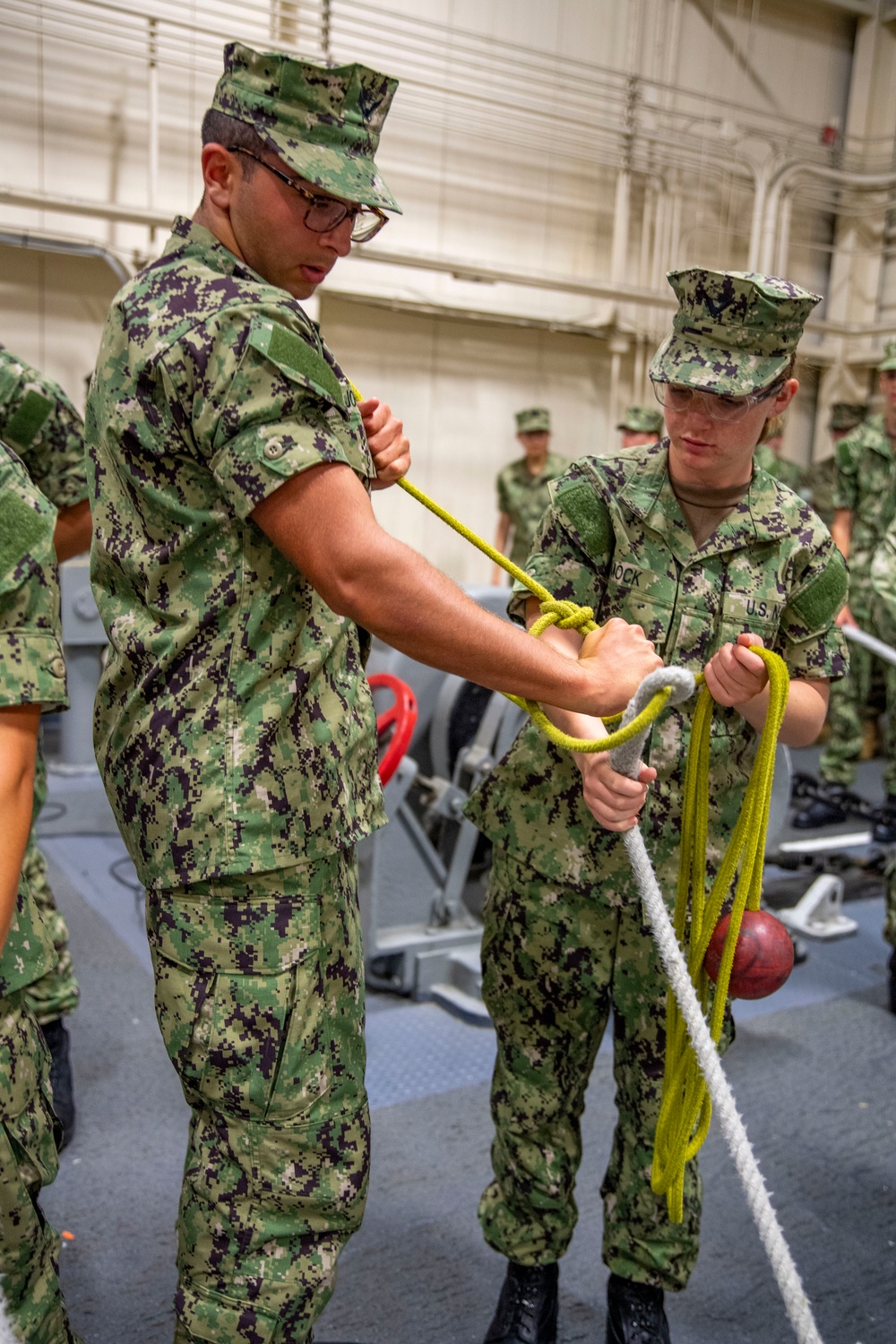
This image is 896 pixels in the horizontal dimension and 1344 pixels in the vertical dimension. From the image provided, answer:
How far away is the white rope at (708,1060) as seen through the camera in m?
1.38

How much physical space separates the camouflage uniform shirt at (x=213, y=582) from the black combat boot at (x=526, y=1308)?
99cm

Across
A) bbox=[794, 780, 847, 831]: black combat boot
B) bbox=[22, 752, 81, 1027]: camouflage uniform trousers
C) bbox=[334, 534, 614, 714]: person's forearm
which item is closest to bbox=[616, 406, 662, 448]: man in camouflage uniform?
bbox=[794, 780, 847, 831]: black combat boot

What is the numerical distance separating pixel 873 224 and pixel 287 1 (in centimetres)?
443

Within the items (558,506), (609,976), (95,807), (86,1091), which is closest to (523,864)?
(609,976)

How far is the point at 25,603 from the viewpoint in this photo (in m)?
1.27

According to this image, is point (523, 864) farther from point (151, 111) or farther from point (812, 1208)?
point (151, 111)

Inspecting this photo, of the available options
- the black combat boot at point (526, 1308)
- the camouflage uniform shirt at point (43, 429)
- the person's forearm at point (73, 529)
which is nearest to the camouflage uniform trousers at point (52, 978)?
the person's forearm at point (73, 529)

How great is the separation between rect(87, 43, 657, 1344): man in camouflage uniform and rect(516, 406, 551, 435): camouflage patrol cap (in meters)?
5.70

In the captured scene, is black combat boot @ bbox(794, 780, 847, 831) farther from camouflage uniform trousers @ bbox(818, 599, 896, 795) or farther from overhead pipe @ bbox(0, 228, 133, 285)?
overhead pipe @ bbox(0, 228, 133, 285)

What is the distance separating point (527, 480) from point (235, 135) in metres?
6.01

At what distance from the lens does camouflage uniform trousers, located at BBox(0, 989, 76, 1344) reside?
133 centimetres

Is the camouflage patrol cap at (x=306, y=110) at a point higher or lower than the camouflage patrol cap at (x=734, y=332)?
higher

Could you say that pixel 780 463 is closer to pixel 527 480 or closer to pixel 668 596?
pixel 527 480

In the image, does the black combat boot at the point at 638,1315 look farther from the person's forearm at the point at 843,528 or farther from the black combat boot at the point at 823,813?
the person's forearm at the point at 843,528
